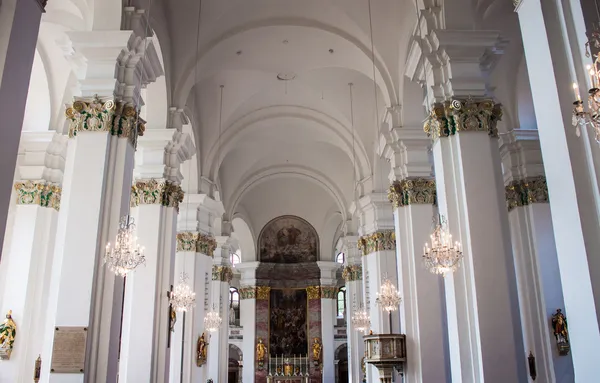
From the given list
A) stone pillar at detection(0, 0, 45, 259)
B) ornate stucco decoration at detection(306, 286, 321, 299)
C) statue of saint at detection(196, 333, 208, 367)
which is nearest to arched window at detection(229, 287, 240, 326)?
ornate stucco decoration at detection(306, 286, 321, 299)

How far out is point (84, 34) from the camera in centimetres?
797

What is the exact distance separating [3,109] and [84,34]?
4.09 metres

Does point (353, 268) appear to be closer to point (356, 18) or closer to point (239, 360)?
point (239, 360)

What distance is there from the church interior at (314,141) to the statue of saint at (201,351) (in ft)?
0.77

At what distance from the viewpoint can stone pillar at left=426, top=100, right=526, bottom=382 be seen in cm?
702

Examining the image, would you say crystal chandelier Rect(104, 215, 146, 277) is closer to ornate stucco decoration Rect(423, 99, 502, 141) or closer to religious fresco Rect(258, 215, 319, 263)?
ornate stucco decoration Rect(423, 99, 502, 141)

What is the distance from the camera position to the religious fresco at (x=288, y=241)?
91.0 feet

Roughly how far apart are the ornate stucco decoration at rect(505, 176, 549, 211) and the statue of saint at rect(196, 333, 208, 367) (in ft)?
27.8

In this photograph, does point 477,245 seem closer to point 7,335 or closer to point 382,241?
point 382,241

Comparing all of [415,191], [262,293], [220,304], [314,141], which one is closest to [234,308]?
[262,293]

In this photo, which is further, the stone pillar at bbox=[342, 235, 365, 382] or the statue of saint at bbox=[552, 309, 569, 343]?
the stone pillar at bbox=[342, 235, 365, 382]

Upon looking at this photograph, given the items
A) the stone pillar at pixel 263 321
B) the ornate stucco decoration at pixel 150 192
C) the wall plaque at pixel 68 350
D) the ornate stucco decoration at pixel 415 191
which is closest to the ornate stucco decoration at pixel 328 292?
the stone pillar at pixel 263 321

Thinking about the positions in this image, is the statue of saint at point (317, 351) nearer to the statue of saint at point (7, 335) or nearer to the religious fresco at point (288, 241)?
the religious fresco at point (288, 241)

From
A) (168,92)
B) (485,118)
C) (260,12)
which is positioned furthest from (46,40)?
(485,118)
